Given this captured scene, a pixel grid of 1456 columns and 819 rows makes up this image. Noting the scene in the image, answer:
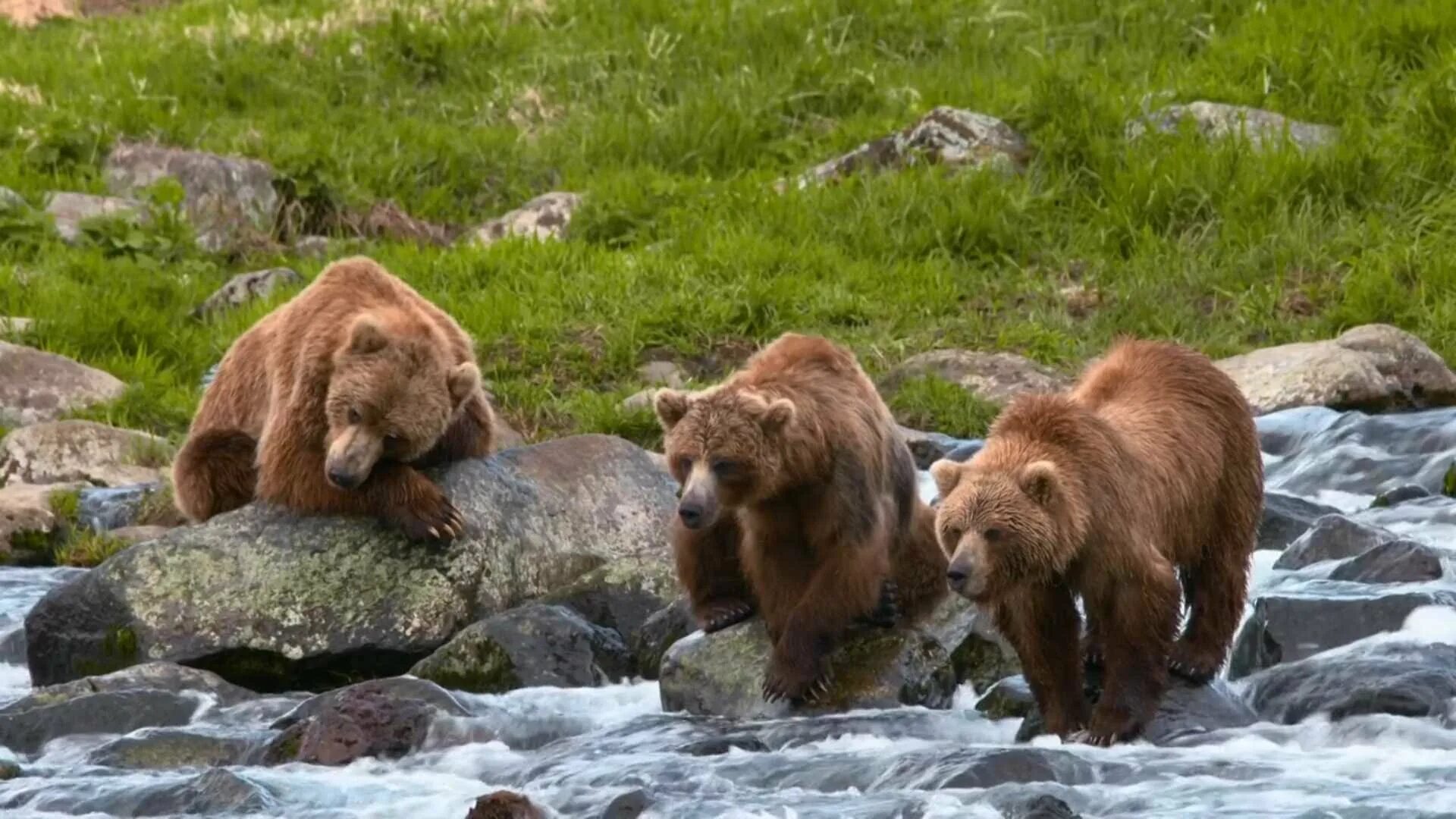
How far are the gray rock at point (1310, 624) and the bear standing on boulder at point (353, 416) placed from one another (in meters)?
2.79

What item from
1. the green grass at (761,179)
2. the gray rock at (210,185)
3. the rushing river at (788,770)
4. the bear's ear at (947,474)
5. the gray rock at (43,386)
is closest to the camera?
the rushing river at (788,770)

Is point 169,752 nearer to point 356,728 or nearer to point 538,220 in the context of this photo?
point 356,728

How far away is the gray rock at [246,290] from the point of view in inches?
524

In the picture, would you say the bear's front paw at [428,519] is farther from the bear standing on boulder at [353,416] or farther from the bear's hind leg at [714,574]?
the bear's hind leg at [714,574]

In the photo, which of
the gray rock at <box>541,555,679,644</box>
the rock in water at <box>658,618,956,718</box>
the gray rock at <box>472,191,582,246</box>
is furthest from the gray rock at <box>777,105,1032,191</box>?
the rock in water at <box>658,618,956,718</box>

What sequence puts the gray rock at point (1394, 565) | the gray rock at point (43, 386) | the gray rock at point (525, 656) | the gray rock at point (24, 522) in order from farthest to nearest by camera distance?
the gray rock at point (43, 386) < the gray rock at point (24, 522) < the gray rock at point (1394, 565) < the gray rock at point (525, 656)

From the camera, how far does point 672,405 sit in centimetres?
698

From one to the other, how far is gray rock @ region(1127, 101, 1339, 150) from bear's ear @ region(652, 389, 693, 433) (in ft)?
23.2

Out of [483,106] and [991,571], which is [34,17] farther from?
[991,571]

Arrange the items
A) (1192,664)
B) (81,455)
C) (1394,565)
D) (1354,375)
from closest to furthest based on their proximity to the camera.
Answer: (1192,664) → (1394,565) → (1354,375) → (81,455)

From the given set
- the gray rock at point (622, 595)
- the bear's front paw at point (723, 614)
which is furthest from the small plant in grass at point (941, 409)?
the bear's front paw at point (723, 614)

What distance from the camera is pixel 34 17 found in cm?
2072

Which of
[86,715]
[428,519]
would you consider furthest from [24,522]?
[86,715]

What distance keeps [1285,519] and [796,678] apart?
111 inches
